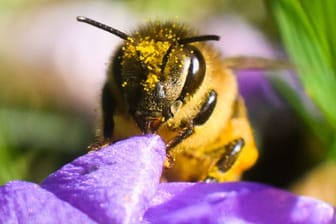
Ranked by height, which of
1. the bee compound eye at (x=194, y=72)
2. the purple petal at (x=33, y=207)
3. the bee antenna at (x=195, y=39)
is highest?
the bee antenna at (x=195, y=39)

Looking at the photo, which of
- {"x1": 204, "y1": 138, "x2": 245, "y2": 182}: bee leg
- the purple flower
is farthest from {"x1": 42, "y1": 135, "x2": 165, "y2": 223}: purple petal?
{"x1": 204, "y1": 138, "x2": 245, "y2": 182}: bee leg

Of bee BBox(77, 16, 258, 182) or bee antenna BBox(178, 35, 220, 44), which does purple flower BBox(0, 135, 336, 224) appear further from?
bee antenna BBox(178, 35, 220, 44)

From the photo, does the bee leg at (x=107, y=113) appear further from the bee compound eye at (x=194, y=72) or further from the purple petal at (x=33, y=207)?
the purple petal at (x=33, y=207)

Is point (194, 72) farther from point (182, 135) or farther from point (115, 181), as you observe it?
point (115, 181)

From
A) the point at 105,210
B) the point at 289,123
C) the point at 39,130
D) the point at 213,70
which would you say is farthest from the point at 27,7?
the point at 105,210

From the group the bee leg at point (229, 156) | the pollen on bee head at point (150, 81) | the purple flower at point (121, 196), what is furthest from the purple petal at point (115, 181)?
the bee leg at point (229, 156)
